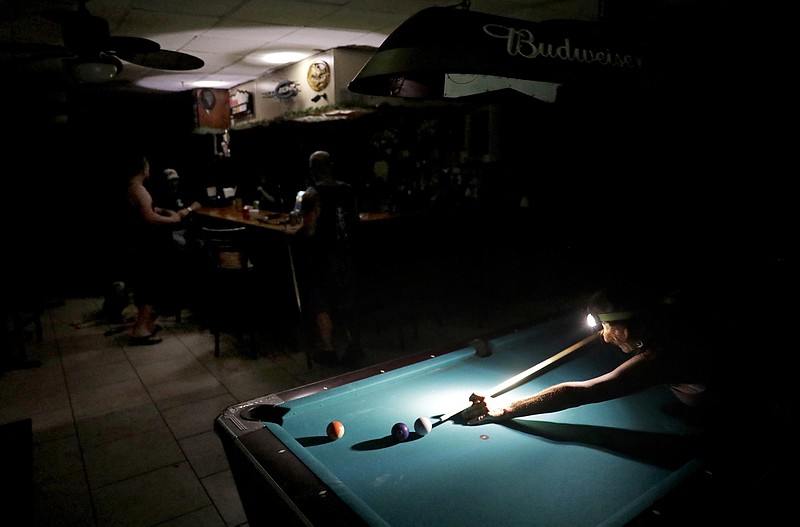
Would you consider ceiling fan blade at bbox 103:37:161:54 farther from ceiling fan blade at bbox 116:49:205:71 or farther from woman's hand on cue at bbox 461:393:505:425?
woman's hand on cue at bbox 461:393:505:425

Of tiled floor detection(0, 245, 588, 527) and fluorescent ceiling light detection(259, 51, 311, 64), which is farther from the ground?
fluorescent ceiling light detection(259, 51, 311, 64)

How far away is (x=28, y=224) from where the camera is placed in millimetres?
8055

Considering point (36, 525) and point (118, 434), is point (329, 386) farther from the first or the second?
point (118, 434)

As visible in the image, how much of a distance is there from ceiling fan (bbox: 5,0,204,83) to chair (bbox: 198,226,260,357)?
1585mm

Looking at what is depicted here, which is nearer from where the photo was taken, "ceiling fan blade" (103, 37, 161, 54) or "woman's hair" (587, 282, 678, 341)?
"woman's hair" (587, 282, 678, 341)

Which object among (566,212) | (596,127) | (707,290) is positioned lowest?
(707,290)

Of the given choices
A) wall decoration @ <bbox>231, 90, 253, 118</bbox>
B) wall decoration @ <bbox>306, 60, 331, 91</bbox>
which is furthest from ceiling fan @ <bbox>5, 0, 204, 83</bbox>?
wall decoration @ <bbox>231, 90, 253, 118</bbox>

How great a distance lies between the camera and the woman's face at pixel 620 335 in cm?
210

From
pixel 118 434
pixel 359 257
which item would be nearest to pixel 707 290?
pixel 359 257

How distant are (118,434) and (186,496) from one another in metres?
1.03

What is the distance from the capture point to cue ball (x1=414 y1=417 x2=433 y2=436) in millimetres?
1923

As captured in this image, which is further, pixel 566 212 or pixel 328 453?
pixel 566 212

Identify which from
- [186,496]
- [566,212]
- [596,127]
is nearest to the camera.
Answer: [186,496]

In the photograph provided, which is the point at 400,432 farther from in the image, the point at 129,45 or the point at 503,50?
the point at 129,45
